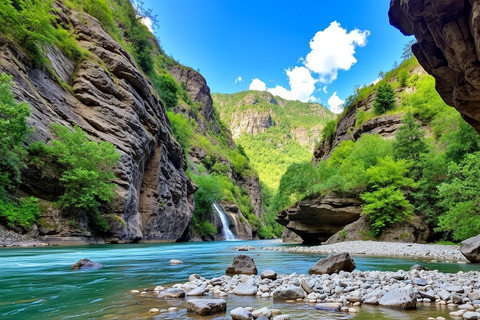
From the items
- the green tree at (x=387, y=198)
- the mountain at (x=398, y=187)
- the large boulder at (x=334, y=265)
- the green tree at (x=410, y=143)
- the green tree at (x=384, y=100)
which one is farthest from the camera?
the green tree at (x=384, y=100)

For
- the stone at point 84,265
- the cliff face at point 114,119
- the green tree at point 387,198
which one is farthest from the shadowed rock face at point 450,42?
the cliff face at point 114,119

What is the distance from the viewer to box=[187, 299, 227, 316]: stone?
4789 millimetres

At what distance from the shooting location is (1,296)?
5840 millimetres

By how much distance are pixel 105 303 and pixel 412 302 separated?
5.70 meters

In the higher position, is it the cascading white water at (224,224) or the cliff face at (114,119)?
the cliff face at (114,119)

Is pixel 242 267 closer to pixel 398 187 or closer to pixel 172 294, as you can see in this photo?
pixel 172 294

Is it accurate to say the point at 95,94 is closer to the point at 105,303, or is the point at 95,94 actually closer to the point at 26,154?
the point at 26,154

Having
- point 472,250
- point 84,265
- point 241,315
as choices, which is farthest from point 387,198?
point 241,315

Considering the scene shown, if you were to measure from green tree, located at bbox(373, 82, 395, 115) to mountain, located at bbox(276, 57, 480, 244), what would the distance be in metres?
4.13

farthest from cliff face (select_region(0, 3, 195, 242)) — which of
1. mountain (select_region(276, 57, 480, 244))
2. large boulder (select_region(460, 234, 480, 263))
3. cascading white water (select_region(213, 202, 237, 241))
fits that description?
large boulder (select_region(460, 234, 480, 263))

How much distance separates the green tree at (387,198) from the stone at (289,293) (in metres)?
20.7

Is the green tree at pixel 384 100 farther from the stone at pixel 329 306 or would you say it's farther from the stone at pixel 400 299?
the stone at pixel 329 306

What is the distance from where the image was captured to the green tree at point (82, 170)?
20.6 metres

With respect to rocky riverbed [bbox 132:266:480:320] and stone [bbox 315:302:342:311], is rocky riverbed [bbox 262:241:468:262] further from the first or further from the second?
stone [bbox 315:302:342:311]
